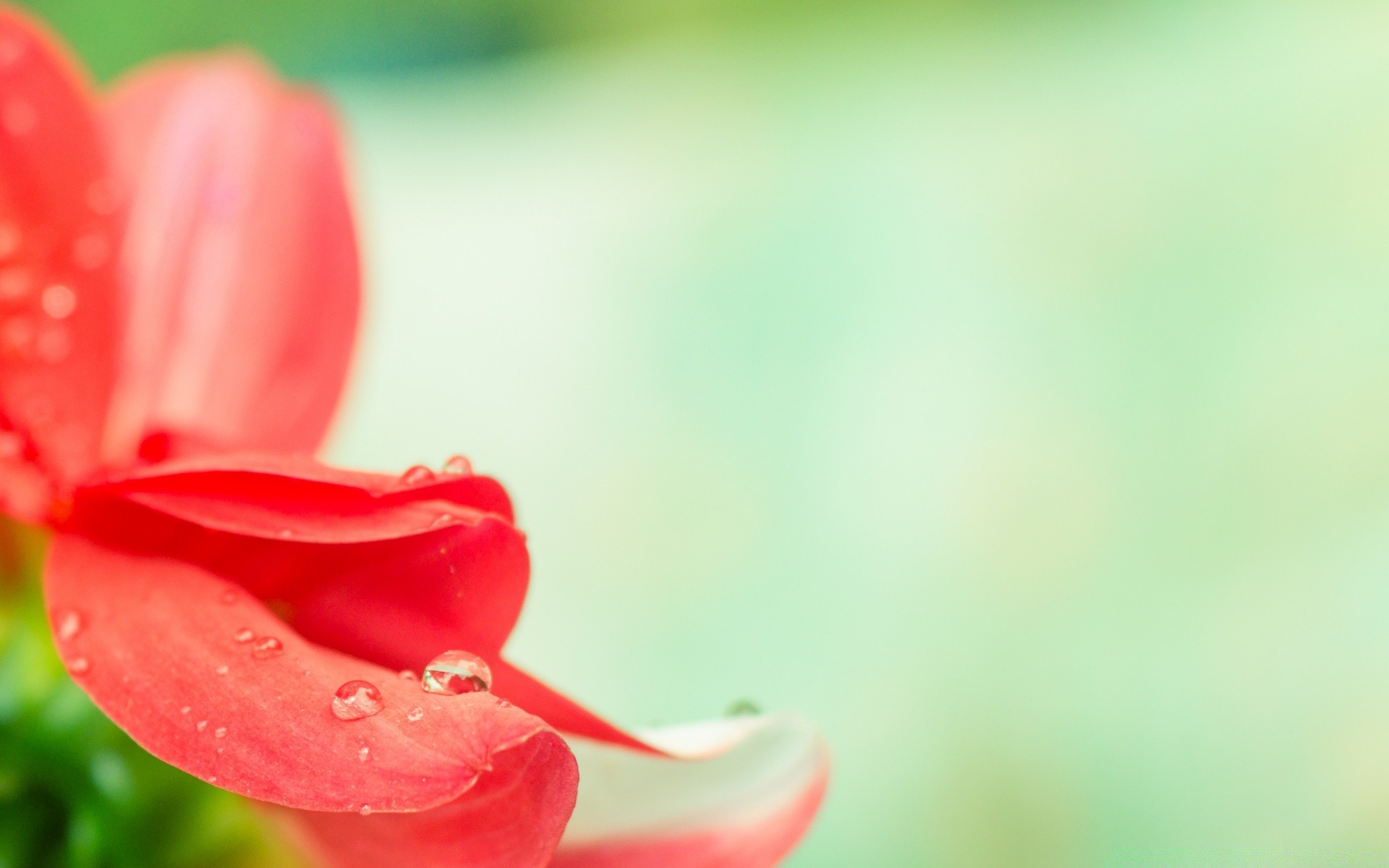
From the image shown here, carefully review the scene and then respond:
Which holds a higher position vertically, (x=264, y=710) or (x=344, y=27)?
(x=344, y=27)

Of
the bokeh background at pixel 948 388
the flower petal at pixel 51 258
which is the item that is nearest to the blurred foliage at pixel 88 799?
the flower petal at pixel 51 258

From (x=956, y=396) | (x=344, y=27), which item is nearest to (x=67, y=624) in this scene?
(x=956, y=396)

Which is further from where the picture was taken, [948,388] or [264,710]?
[948,388]

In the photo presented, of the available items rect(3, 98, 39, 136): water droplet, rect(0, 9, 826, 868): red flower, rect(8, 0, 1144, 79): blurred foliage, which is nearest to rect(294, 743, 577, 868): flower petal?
rect(0, 9, 826, 868): red flower

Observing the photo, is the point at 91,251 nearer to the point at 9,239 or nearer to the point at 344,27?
the point at 9,239

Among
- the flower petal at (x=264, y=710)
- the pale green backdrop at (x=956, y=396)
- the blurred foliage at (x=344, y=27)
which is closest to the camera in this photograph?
the flower petal at (x=264, y=710)

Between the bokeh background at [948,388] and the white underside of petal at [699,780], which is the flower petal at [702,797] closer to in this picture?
the white underside of petal at [699,780]
